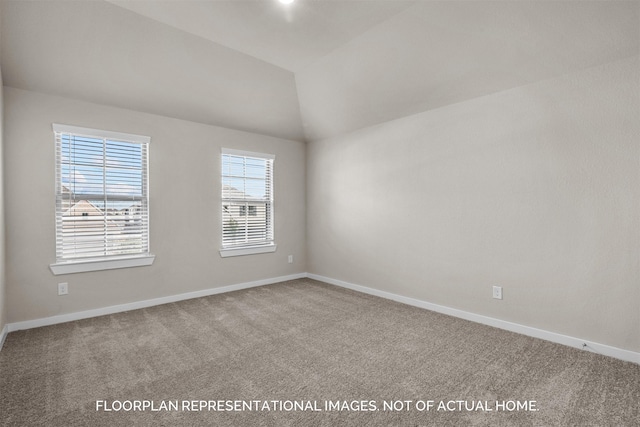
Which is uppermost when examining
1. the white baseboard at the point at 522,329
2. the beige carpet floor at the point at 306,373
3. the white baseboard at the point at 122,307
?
the white baseboard at the point at 122,307

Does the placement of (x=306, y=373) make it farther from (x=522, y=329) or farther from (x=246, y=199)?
(x=246, y=199)

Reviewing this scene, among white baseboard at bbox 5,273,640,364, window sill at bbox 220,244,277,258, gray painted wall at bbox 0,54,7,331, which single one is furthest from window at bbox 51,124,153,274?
window sill at bbox 220,244,277,258

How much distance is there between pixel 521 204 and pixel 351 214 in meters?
2.20

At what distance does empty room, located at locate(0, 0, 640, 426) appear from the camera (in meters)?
2.11

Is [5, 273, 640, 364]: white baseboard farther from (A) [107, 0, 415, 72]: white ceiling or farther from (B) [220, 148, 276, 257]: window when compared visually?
(A) [107, 0, 415, 72]: white ceiling

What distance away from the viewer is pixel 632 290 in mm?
2443

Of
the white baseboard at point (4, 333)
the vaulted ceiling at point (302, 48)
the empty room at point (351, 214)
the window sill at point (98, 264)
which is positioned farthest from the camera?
the window sill at point (98, 264)

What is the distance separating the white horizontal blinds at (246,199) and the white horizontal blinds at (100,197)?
1042 mm

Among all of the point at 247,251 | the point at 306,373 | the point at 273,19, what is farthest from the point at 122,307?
the point at 273,19

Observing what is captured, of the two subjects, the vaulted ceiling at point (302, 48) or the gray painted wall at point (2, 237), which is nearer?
the vaulted ceiling at point (302, 48)

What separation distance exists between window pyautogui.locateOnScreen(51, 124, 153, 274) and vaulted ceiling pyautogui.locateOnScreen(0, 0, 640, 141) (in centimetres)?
47

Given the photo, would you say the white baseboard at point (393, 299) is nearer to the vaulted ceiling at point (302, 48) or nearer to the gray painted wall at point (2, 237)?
the gray painted wall at point (2, 237)

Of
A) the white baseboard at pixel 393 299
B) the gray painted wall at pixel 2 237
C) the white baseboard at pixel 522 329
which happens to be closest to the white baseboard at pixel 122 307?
the white baseboard at pixel 393 299

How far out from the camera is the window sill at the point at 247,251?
4450 millimetres
